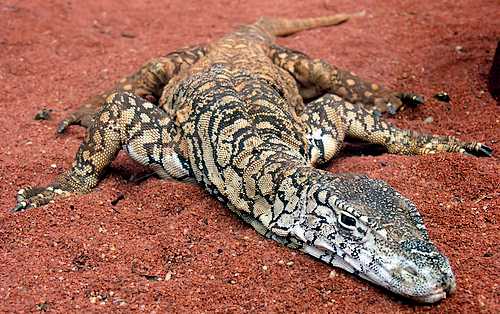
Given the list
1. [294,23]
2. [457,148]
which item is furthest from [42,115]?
[457,148]

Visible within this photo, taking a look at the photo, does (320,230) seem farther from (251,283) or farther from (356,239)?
(251,283)

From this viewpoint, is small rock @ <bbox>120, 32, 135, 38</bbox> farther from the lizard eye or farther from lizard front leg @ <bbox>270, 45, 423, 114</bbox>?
the lizard eye

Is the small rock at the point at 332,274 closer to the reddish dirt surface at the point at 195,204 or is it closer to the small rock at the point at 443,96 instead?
the reddish dirt surface at the point at 195,204

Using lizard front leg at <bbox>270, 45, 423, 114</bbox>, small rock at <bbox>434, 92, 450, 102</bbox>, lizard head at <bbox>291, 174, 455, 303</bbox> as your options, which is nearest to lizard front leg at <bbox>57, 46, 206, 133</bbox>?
lizard front leg at <bbox>270, 45, 423, 114</bbox>

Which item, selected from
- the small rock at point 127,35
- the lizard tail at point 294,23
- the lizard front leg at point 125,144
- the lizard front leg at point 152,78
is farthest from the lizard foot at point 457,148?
the small rock at point 127,35

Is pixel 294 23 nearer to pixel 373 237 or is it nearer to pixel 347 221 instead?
pixel 347 221

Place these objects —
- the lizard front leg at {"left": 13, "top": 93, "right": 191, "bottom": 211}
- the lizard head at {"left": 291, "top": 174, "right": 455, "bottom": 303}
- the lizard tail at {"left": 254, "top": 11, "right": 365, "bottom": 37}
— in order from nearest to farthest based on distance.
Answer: the lizard head at {"left": 291, "top": 174, "right": 455, "bottom": 303}
the lizard front leg at {"left": 13, "top": 93, "right": 191, "bottom": 211}
the lizard tail at {"left": 254, "top": 11, "right": 365, "bottom": 37}

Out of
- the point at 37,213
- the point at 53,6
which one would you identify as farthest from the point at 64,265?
the point at 53,6

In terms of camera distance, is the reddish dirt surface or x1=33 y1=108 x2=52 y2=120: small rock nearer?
the reddish dirt surface
